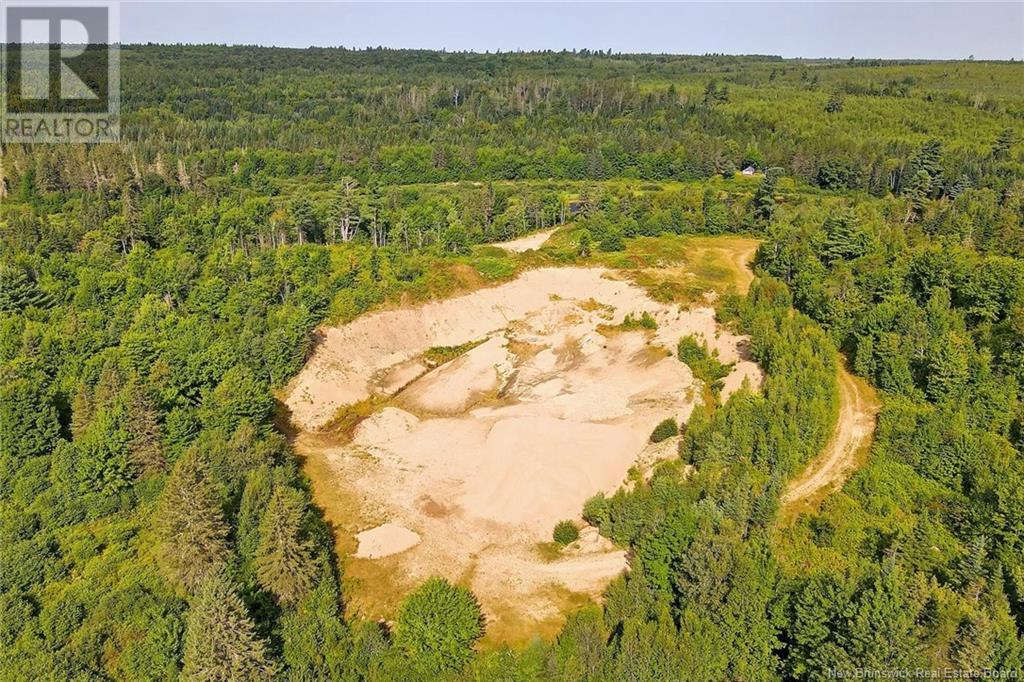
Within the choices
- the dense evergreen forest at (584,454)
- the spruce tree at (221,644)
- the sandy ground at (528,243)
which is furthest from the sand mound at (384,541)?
the sandy ground at (528,243)

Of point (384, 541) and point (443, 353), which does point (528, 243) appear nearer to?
point (443, 353)

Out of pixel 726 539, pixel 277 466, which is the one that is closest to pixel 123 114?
pixel 277 466

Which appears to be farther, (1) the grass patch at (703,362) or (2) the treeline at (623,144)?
(2) the treeline at (623,144)

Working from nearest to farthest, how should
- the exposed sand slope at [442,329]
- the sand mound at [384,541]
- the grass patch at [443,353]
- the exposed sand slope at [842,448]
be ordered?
the sand mound at [384,541] → the exposed sand slope at [842,448] → the exposed sand slope at [442,329] → the grass patch at [443,353]

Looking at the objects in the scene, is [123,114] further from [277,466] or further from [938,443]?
[938,443]

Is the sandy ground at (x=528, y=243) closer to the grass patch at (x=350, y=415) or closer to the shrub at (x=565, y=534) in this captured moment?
the grass patch at (x=350, y=415)

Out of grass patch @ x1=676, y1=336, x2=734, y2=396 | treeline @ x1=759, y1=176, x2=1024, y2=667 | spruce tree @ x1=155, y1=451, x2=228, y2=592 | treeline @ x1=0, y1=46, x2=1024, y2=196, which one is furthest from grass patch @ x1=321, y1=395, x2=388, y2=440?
treeline @ x1=0, y1=46, x2=1024, y2=196
